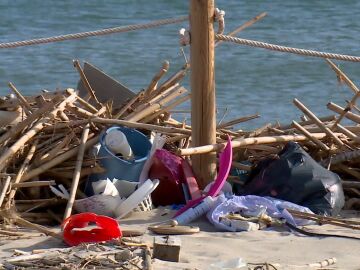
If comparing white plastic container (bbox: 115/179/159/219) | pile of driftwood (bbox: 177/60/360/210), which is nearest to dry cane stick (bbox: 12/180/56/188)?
white plastic container (bbox: 115/179/159/219)

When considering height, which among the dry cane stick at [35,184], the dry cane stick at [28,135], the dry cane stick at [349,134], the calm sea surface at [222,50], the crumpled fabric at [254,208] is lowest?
the calm sea surface at [222,50]

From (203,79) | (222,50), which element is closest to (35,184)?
(203,79)

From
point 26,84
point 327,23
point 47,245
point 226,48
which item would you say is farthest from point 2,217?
point 327,23

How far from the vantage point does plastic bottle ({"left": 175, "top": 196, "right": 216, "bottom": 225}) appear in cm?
570

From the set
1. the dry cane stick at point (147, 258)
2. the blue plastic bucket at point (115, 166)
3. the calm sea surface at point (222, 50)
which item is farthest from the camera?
the calm sea surface at point (222, 50)

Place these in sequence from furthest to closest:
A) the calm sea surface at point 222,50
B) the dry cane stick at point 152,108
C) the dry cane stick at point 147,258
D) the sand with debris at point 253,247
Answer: the calm sea surface at point 222,50 → the dry cane stick at point 152,108 → the sand with debris at point 253,247 → the dry cane stick at point 147,258

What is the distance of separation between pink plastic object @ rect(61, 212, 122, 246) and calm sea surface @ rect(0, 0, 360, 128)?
4847 mm

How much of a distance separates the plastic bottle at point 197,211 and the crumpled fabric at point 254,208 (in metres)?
0.03

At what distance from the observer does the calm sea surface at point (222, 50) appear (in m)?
12.7

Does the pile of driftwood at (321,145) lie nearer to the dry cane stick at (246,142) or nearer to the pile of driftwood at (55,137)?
the dry cane stick at (246,142)

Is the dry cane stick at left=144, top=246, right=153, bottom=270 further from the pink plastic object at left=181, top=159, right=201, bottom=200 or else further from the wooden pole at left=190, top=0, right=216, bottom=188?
the wooden pole at left=190, top=0, right=216, bottom=188

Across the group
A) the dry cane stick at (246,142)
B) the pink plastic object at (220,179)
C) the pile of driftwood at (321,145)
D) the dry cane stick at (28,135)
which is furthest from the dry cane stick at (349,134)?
the dry cane stick at (28,135)

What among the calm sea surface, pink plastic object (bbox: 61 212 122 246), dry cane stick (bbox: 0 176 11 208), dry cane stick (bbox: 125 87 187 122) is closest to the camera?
pink plastic object (bbox: 61 212 122 246)

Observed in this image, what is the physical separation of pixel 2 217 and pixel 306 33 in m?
12.2
